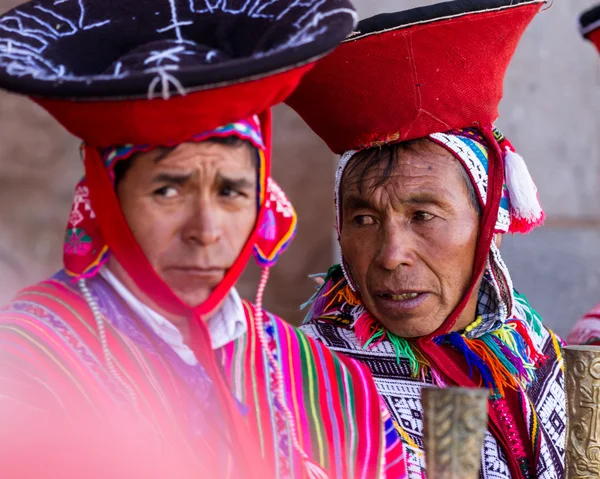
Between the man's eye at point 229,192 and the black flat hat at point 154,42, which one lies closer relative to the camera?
the black flat hat at point 154,42

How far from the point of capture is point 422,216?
3.06 metres

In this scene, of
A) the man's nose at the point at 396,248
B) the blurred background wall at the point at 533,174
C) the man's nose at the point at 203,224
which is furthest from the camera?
the blurred background wall at the point at 533,174

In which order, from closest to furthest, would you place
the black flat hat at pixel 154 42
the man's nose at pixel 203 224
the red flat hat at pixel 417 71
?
the black flat hat at pixel 154 42 → the man's nose at pixel 203 224 → the red flat hat at pixel 417 71

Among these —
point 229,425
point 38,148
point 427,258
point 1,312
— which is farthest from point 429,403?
point 38,148

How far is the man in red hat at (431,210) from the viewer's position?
9.67 ft

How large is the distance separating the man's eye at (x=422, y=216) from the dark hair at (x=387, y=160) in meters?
0.14

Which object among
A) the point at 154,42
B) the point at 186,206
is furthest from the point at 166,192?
the point at 154,42

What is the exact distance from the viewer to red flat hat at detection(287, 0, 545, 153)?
114 inches

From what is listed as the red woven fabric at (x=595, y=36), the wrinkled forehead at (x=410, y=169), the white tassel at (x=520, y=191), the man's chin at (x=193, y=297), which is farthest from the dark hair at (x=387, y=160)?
the man's chin at (x=193, y=297)

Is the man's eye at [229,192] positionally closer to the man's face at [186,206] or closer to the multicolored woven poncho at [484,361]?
the man's face at [186,206]

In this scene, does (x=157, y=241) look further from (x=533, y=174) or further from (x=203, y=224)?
(x=533, y=174)

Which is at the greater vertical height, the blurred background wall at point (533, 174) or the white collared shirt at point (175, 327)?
the blurred background wall at point (533, 174)

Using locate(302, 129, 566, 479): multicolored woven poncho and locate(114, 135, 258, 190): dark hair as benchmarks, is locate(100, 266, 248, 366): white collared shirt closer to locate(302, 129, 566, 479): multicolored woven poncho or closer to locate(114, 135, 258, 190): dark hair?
locate(114, 135, 258, 190): dark hair

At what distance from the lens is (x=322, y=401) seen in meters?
2.39
